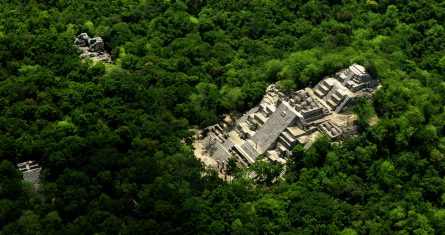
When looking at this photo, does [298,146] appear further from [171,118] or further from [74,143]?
[74,143]

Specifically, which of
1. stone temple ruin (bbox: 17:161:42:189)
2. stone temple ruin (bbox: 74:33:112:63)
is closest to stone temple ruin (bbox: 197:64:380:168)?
stone temple ruin (bbox: 17:161:42:189)

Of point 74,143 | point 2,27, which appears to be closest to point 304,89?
point 74,143

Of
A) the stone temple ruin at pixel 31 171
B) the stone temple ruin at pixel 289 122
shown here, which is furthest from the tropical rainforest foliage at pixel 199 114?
the stone temple ruin at pixel 289 122

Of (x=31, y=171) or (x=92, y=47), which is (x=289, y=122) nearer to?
(x=31, y=171)

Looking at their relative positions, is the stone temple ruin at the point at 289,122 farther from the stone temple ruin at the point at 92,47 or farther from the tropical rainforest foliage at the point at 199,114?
the stone temple ruin at the point at 92,47

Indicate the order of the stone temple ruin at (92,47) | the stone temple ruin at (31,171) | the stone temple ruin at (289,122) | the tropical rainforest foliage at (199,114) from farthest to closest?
the stone temple ruin at (92,47), the stone temple ruin at (289,122), the stone temple ruin at (31,171), the tropical rainforest foliage at (199,114)

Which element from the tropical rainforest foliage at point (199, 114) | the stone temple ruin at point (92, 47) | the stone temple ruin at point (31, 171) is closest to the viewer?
the tropical rainforest foliage at point (199, 114)
